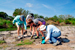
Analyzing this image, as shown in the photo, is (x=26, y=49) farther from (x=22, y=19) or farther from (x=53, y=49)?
(x=22, y=19)

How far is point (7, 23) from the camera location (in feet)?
33.2

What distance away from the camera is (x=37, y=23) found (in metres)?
3.77

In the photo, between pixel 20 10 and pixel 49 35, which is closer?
pixel 49 35

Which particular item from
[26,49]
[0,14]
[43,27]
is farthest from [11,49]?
[0,14]

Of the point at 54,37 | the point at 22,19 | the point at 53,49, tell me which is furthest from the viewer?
the point at 22,19

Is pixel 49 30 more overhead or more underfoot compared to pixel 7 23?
more underfoot

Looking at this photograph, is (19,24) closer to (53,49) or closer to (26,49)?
(26,49)

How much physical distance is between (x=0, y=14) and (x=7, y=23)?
767 cm

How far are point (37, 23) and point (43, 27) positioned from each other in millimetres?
1127

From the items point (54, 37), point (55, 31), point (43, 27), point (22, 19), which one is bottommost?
point (54, 37)

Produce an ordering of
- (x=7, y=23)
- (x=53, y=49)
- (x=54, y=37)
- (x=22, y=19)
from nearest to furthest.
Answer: (x=53, y=49) < (x=54, y=37) < (x=22, y=19) < (x=7, y=23)

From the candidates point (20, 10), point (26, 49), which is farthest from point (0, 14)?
point (20, 10)

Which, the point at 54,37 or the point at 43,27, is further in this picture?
the point at 54,37

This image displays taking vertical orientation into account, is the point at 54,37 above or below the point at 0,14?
below
